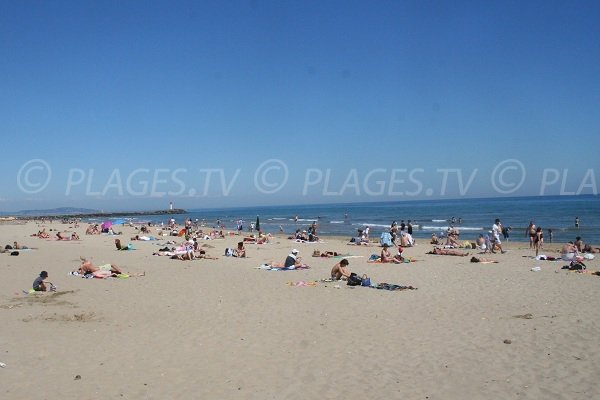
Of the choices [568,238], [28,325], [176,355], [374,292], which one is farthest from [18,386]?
[568,238]

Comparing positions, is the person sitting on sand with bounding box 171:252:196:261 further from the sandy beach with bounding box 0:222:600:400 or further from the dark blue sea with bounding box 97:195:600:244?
the dark blue sea with bounding box 97:195:600:244

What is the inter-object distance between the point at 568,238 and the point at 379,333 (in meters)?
28.6

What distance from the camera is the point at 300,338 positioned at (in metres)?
8.05

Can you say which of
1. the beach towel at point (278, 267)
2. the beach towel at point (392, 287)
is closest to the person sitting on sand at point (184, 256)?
the beach towel at point (278, 267)

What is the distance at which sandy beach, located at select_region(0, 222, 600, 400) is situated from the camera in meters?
5.88

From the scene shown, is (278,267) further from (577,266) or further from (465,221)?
(465,221)

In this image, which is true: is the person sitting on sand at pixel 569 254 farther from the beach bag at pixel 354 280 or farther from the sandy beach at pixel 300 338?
the beach bag at pixel 354 280

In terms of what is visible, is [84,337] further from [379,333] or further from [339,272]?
[339,272]

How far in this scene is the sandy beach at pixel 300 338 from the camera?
5879 mm

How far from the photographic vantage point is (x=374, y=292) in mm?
12031

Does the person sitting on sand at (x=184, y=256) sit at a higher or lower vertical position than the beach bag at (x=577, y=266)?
lower

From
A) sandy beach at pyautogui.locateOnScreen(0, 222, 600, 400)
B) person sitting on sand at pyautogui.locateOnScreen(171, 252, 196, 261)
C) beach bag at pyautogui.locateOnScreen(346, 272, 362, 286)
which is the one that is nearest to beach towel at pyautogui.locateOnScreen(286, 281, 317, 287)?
sandy beach at pyautogui.locateOnScreen(0, 222, 600, 400)

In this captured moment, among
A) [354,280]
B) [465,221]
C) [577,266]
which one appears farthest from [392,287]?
[465,221]

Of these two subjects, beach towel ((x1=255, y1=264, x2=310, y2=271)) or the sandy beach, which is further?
beach towel ((x1=255, y1=264, x2=310, y2=271))
